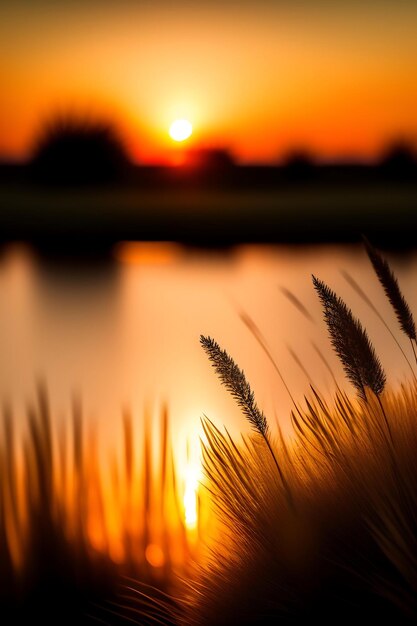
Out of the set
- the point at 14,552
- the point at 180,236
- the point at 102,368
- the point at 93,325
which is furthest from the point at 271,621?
the point at 180,236

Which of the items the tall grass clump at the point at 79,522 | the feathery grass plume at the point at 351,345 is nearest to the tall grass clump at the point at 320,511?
the feathery grass plume at the point at 351,345

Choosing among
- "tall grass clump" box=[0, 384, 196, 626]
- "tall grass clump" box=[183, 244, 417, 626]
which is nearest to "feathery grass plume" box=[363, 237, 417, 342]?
"tall grass clump" box=[183, 244, 417, 626]

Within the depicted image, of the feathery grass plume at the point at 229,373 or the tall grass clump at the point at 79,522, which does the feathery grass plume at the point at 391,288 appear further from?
the tall grass clump at the point at 79,522

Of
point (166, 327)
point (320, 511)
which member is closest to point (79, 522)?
point (320, 511)

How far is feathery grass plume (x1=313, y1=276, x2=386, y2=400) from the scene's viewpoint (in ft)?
1.34

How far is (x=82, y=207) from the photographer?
7656 millimetres

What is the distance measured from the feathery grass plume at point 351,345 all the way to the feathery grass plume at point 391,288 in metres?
0.03

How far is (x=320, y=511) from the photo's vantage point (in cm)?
44

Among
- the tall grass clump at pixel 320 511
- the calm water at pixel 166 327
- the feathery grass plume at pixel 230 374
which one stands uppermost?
the calm water at pixel 166 327

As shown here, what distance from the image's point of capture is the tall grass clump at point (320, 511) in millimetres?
392

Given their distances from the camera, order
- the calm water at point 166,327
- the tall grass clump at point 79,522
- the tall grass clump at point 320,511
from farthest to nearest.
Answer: the calm water at point 166,327 < the tall grass clump at point 79,522 < the tall grass clump at point 320,511

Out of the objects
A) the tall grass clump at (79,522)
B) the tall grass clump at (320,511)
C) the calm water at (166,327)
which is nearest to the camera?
the tall grass clump at (320,511)

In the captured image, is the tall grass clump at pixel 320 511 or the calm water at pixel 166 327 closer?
the tall grass clump at pixel 320 511

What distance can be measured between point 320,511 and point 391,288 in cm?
12
